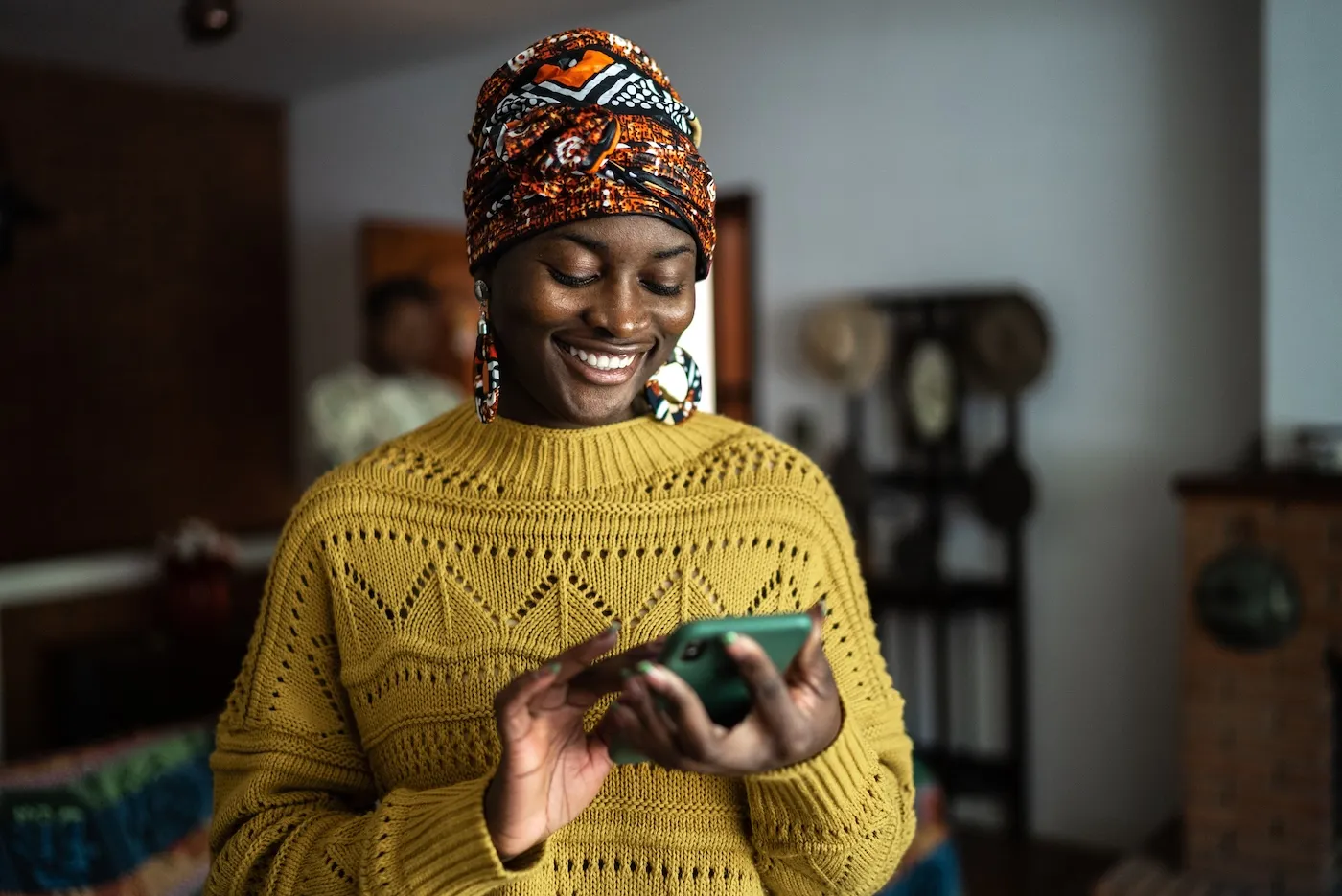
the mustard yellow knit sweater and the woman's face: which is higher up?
the woman's face

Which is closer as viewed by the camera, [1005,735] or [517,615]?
[517,615]

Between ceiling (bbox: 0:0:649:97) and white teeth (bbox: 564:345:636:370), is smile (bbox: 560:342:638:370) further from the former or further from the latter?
ceiling (bbox: 0:0:649:97)

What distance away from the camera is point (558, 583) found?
984 mm

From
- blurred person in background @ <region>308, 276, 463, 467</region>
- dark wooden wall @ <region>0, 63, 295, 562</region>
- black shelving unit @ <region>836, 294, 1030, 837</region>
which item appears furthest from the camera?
dark wooden wall @ <region>0, 63, 295, 562</region>

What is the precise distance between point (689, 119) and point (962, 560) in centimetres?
291

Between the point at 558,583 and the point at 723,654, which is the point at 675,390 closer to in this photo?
the point at 558,583

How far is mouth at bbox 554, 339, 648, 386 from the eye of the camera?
0.94 metres

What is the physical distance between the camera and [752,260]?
4074mm

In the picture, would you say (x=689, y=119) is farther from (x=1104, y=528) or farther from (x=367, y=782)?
(x=1104, y=528)

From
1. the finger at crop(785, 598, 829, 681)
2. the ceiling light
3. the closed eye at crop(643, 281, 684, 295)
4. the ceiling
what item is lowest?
the finger at crop(785, 598, 829, 681)

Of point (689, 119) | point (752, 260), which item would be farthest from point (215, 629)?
point (689, 119)

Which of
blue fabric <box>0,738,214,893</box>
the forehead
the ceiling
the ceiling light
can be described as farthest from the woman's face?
the ceiling

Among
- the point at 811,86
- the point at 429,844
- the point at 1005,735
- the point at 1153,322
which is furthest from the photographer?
the point at 811,86

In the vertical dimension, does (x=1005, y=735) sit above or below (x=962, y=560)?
below
